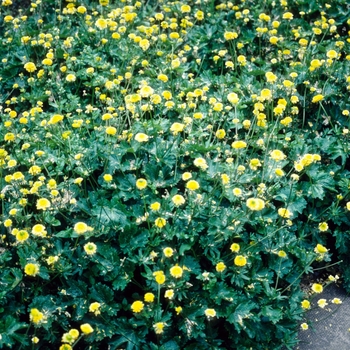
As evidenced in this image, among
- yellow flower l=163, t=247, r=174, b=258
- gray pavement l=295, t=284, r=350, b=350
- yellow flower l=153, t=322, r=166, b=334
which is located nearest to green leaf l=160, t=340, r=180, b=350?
yellow flower l=153, t=322, r=166, b=334

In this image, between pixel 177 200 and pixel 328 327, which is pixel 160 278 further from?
pixel 328 327

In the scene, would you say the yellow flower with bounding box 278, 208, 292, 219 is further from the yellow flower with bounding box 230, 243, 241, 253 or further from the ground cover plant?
the yellow flower with bounding box 230, 243, 241, 253

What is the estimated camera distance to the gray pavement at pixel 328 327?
345 cm

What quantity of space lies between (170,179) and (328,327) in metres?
1.49

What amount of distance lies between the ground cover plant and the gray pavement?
0.11m

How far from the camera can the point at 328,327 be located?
11.7 feet

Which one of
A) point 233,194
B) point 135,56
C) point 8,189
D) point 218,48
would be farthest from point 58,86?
point 233,194

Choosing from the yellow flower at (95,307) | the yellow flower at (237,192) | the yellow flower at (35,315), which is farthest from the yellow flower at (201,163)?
the yellow flower at (35,315)

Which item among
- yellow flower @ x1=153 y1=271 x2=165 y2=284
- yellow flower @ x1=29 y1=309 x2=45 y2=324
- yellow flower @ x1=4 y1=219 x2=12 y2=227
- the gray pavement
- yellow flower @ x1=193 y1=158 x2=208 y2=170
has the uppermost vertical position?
yellow flower @ x1=4 y1=219 x2=12 y2=227

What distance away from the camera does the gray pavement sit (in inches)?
136

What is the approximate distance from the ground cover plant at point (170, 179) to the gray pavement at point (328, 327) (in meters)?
0.11

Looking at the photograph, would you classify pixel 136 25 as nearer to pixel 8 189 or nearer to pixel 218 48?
pixel 218 48

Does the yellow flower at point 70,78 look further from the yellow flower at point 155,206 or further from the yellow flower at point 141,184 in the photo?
the yellow flower at point 155,206

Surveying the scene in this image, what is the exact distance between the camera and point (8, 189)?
354 centimetres
